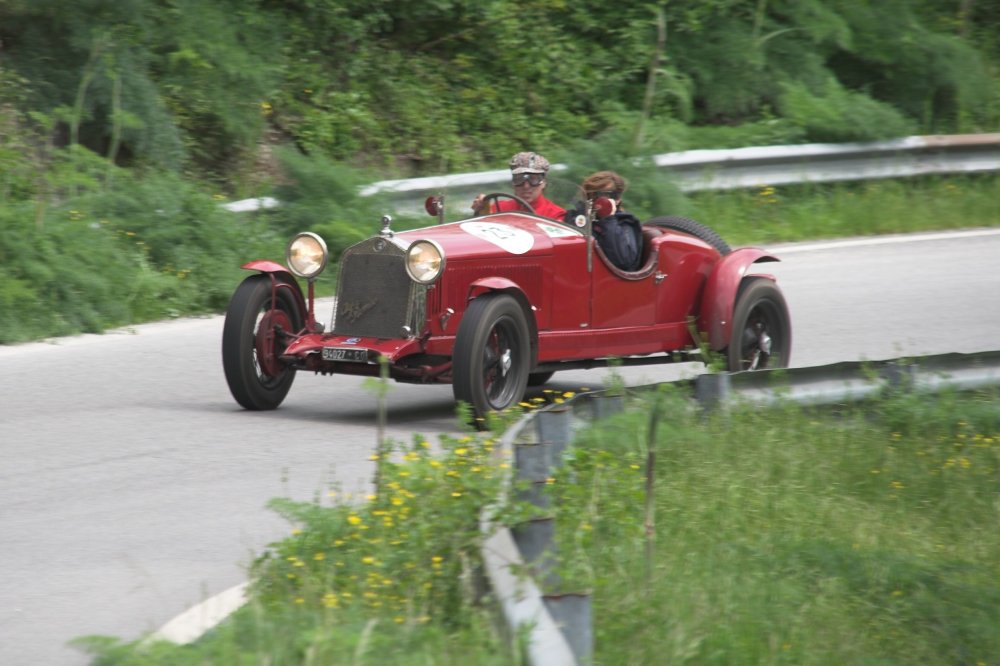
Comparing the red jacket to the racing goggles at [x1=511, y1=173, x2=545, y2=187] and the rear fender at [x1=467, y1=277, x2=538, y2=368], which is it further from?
the rear fender at [x1=467, y1=277, x2=538, y2=368]

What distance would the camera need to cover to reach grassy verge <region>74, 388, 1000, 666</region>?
13.2 ft

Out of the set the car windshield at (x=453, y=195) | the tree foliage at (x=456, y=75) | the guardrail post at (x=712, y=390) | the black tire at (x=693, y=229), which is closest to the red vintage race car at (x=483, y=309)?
the black tire at (x=693, y=229)

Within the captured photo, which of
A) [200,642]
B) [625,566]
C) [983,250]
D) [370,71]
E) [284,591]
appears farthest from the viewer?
[370,71]

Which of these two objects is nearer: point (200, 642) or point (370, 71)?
point (200, 642)

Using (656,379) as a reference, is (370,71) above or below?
above

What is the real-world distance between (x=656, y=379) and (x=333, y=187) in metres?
4.45

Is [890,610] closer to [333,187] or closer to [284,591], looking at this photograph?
[284,591]

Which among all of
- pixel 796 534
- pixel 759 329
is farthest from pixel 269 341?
pixel 796 534

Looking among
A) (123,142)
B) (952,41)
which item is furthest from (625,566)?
(952,41)

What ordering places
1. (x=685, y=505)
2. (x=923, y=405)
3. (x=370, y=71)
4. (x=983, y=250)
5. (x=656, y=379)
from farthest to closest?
1. (x=370, y=71)
2. (x=983, y=250)
3. (x=656, y=379)
4. (x=923, y=405)
5. (x=685, y=505)

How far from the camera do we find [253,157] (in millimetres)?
14852

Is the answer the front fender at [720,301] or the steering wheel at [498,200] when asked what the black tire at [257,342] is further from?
the front fender at [720,301]

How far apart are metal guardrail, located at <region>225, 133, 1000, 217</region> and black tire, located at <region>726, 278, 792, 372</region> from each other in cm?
481

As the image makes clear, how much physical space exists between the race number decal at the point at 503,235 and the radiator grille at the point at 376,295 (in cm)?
56
